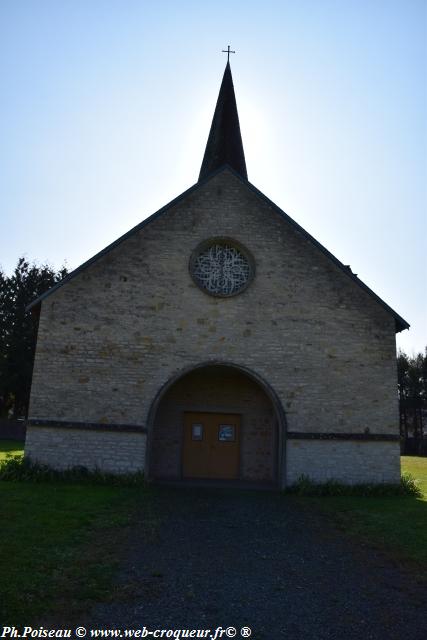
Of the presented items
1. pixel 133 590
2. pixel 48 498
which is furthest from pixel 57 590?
pixel 48 498

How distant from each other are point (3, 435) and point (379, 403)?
25238mm

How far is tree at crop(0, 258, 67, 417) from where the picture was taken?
3394cm

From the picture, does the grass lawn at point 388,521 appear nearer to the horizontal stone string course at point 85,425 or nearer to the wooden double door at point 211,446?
the wooden double door at point 211,446

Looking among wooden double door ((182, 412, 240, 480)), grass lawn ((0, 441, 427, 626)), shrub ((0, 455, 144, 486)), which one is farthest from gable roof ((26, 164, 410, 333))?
wooden double door ((182, 412, 240, 480))

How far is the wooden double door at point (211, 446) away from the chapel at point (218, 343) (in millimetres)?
129

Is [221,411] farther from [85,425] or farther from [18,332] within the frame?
[18,332]

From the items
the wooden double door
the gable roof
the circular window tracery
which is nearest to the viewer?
the gable roof

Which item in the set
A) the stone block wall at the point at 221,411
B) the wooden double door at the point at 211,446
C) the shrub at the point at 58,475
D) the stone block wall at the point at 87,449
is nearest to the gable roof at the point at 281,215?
the stone block wall at the point at 87,449

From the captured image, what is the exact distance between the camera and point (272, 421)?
51.1 ft

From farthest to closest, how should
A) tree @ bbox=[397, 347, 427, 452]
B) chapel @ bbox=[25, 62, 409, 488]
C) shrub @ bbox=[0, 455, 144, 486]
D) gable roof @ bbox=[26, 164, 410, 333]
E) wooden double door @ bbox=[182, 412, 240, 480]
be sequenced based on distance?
tree @ bbox=[397, 347, 427, 452] → wooden double door @ bbox=[182, 412, 240, 480] → gable roof @ bbox=[26, 164, 410, 333] → chapel @ bbox=[25, 62, 409, 488] → shrub @ bbox=[0, 455, 144, 486]

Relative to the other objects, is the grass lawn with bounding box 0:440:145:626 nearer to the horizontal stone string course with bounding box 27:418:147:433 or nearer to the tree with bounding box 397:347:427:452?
the horizontal stone string course with bounding box 27:418:147:433

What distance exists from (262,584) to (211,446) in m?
9.85

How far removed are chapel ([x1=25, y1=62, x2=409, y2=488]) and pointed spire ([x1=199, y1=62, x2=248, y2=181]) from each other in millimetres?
6155

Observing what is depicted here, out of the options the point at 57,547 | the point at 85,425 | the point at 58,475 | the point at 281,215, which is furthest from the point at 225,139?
the point at 57,547
